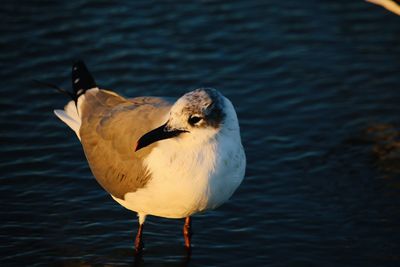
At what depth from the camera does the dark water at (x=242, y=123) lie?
24.9 ft

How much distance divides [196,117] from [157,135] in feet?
1.17

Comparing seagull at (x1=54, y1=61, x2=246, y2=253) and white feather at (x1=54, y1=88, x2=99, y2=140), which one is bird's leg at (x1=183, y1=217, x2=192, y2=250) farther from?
white feather at (x1=54, y1=88, x2=99, y2=140)

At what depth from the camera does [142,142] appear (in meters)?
6.46

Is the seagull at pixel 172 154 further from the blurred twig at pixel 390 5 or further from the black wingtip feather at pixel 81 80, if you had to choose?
the blurred twig at pixel 390 5

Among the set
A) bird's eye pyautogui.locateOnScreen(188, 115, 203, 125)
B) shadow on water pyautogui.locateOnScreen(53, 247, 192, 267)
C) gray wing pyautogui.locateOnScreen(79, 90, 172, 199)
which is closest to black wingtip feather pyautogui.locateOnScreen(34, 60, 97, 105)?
gray wing pyautogui.locateOnScreen(79, 90, 172, 199)

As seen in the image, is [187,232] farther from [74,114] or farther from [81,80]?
[81,80]

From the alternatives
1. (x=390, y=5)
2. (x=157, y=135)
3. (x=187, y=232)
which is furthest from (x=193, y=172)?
(x=390, y=5)

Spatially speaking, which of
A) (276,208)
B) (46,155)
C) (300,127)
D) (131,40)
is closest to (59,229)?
(46,155)

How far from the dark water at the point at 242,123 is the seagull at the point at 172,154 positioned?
703mm

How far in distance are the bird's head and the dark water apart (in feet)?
5.15

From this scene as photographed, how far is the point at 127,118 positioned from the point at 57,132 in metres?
2.41

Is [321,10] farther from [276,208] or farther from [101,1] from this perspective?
[276,208]

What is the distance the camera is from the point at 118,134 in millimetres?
7254

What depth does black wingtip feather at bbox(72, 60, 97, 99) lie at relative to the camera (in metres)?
8.36
